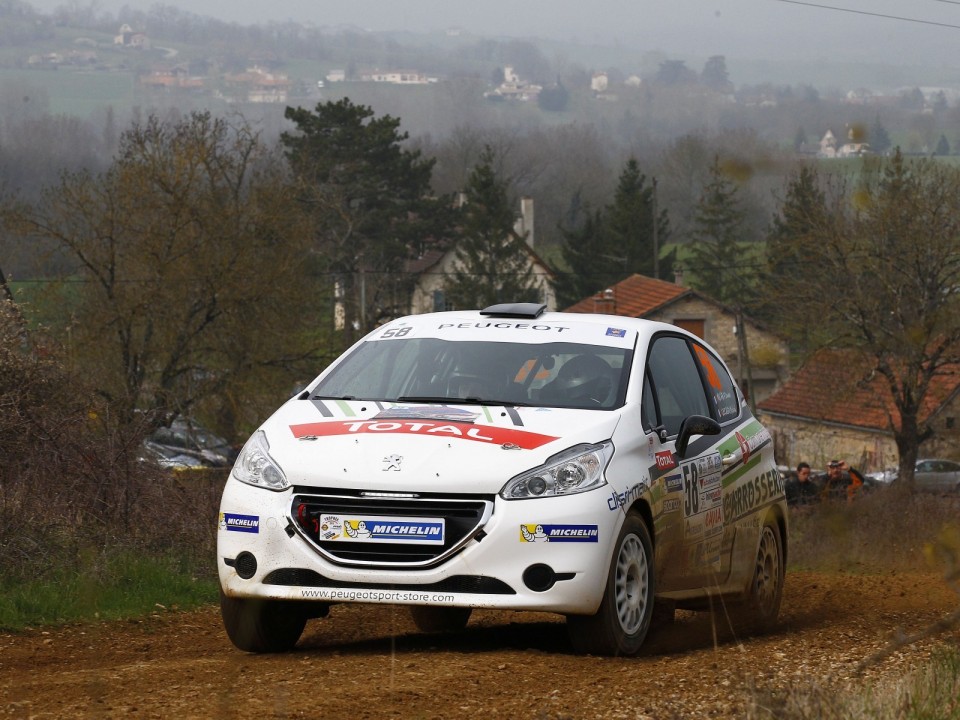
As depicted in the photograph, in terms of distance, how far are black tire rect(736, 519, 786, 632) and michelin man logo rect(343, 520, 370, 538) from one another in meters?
2.98

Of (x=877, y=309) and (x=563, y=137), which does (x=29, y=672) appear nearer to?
(x=877, y=309)

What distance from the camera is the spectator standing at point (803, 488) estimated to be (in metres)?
27.3

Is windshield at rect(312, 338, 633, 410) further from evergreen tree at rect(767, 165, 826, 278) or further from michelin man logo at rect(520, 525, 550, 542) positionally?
evergreen tree at rect(767, 165, 826, 278)

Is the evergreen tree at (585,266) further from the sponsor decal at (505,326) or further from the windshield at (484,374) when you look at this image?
the windshield at (484,374)

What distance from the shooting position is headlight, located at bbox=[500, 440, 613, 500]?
6090 millimetres

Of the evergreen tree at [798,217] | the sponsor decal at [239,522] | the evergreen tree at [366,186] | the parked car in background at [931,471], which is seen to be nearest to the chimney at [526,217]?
the evergreen tree at [366,186]

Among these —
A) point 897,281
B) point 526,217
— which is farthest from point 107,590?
point 526,217

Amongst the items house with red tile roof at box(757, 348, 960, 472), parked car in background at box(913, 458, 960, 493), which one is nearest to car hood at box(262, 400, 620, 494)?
house with red tile roof at box(757, 348, 960, 472)

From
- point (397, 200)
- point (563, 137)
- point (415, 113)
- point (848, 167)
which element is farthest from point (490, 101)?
point (848, 167)

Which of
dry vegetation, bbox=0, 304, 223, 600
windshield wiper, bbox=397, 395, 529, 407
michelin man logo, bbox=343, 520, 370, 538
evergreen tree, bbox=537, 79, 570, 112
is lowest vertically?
evergreen tree, bbox=537, 79, 570, 112

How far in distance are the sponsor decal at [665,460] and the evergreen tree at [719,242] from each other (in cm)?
4135

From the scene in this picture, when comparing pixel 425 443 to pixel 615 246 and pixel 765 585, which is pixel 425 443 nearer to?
pixel 765 585

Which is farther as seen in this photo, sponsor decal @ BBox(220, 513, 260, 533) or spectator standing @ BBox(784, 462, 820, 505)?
spectator standing @ BBox(784, 462, 820, 505)

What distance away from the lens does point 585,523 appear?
607cm
